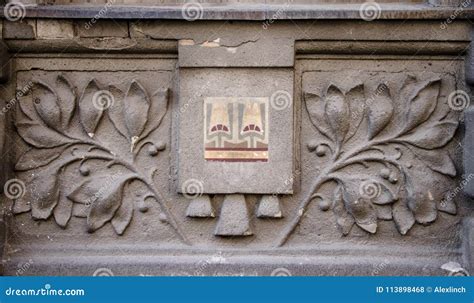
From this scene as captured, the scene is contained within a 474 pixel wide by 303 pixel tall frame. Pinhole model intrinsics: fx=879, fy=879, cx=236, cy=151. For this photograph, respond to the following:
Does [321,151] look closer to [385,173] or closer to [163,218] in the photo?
[385,173]

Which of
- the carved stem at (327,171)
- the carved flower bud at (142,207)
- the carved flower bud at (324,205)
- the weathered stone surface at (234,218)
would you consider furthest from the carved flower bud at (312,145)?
the carved flower bud at (142,207)

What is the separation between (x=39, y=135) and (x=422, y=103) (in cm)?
161

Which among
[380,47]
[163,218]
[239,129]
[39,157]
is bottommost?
[163,218]

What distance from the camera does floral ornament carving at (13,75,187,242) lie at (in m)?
3.67

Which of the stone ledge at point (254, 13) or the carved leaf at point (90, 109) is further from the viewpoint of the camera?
the carved leaf at point (90, 109)

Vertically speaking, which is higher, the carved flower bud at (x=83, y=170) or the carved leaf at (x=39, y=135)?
the carved leaf at (x=39, y=135)

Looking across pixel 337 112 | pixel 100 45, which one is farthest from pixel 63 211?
pixel 337 112

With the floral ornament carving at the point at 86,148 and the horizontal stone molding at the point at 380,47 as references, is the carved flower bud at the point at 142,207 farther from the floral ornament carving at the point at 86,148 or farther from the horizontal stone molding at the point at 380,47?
the horizontal stone molding at the point at 380,47

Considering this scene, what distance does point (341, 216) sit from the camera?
3.65 metres

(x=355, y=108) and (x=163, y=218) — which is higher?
(x=355, y=108)

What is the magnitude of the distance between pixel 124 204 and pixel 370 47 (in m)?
1.21

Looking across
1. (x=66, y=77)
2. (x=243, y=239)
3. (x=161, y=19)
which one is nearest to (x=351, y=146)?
(x=243, y=239)

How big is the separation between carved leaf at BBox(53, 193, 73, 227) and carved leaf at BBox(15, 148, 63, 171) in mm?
157

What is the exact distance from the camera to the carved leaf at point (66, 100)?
12.1ft
